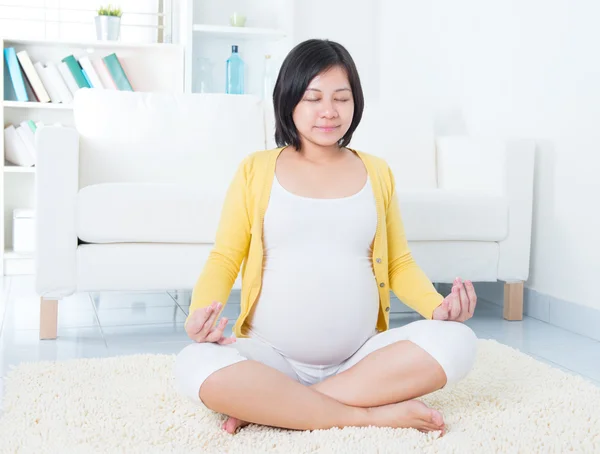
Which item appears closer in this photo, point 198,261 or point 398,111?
point 198,261

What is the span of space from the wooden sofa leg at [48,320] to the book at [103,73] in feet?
5.63

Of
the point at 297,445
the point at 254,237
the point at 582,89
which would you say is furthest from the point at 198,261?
the point at 582,89

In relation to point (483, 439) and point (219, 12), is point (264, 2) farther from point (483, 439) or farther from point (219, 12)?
point (483, 439)

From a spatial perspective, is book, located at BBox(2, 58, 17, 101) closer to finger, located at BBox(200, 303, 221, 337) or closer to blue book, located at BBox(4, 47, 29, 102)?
blue book, located at BBox(4, 47, 29, 102)

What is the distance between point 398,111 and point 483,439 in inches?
70.5

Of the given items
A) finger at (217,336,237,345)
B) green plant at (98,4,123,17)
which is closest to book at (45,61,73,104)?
green plant at (98,4,123,17)

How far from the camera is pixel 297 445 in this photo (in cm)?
113

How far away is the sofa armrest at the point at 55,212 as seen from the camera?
6.65 feet

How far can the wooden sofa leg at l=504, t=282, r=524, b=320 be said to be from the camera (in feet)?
7.76

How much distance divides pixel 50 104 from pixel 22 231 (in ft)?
1.92

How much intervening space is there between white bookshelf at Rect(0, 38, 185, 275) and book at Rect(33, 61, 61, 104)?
0.20 feet

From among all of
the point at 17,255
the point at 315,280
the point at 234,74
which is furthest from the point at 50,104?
the point at 315,280

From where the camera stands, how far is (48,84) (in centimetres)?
342

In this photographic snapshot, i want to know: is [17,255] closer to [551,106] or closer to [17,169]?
[17,169]
